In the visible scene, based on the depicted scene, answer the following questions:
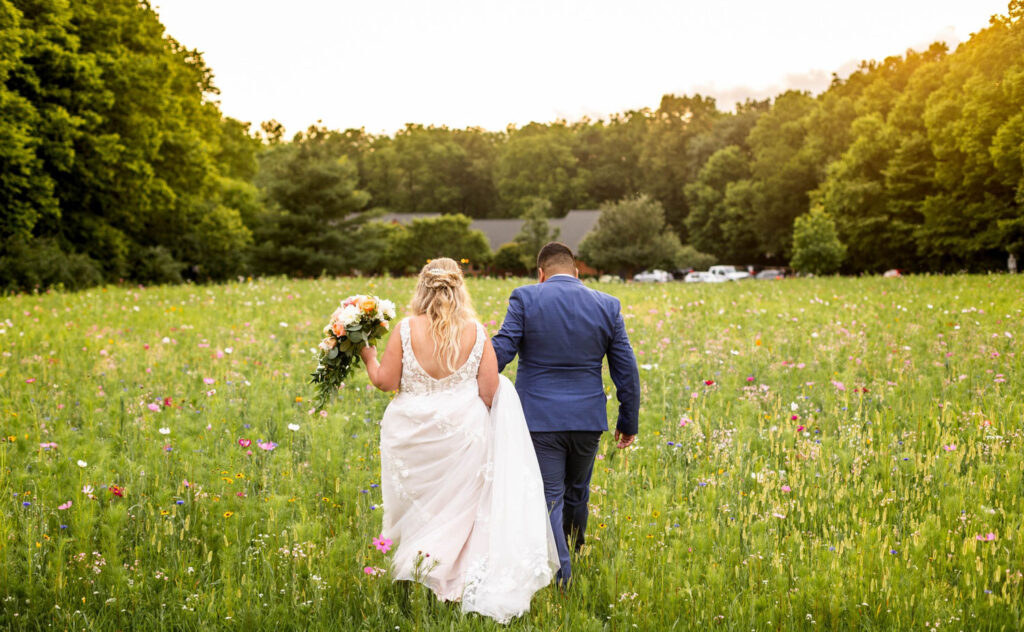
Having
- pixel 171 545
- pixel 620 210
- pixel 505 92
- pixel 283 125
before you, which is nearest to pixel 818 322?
pixel 171 545

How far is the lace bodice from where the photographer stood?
433 cm

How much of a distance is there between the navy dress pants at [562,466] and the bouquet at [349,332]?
3.79ft

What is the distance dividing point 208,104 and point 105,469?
42678 millimetres

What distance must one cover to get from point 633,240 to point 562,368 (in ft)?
189

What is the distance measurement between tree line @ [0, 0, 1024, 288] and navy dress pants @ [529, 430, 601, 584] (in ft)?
76.3

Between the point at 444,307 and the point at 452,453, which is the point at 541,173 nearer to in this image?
the point at 444,307

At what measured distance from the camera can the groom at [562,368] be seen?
442 cm

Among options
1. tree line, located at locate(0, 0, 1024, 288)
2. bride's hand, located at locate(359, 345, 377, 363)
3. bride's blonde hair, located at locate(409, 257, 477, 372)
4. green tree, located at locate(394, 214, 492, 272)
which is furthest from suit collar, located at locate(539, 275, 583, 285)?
green tree, located at locate(394, 214, 492, 272)

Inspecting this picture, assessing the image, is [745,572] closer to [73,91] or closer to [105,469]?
[105,469]

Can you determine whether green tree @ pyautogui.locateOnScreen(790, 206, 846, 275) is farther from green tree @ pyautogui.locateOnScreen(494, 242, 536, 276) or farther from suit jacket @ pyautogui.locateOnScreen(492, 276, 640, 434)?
suit jacket @ pyautogui.locateOnScreen(492, 276, 640, 434)

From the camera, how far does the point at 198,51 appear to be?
4369 centimetres

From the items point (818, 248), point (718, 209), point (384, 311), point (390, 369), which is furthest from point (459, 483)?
point (718, 209)

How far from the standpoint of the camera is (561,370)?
4.49 m

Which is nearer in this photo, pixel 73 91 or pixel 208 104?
pixel 73 91
